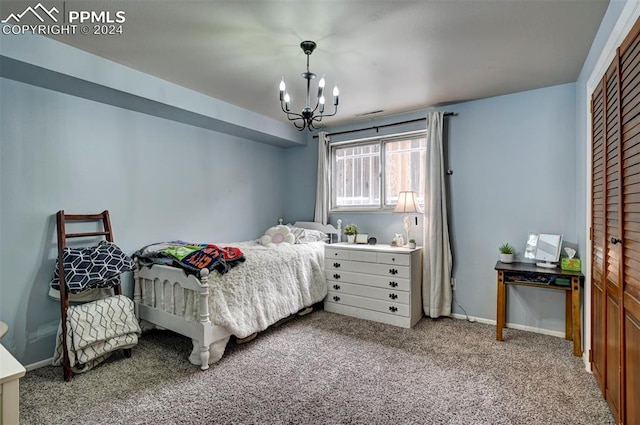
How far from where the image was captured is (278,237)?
4004 millimetres

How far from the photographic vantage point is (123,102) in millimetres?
2893

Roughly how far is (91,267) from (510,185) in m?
3.96

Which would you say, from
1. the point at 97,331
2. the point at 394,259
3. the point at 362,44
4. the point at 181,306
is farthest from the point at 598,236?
the point at 97,331

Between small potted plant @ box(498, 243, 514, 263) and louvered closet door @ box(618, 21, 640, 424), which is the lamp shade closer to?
small potted plant @ box(498, 243, 514, 263)

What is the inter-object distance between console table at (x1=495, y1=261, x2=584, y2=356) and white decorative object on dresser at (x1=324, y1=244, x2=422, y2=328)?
81 centimetres

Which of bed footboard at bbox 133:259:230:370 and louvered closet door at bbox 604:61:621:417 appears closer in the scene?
louvered closet door at bbox 604:61:621:417

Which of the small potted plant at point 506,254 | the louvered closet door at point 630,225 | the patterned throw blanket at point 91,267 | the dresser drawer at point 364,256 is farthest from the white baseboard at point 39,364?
the small potted plant at point 506,254

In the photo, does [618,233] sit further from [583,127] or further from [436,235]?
[436,235]

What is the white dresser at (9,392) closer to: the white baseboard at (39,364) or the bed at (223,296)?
the bed at (223,296)

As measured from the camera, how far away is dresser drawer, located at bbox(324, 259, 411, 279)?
3.36 meters

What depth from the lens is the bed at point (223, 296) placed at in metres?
2.47

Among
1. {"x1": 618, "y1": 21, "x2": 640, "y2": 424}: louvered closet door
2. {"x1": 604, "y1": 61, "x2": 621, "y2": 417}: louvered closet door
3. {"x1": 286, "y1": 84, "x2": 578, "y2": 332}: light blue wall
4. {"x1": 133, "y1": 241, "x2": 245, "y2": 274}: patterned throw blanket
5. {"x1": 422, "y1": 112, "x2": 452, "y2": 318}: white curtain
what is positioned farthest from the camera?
{"x1": 422, "y1": 112, "x2": 452, "y2": 318}: white curtain

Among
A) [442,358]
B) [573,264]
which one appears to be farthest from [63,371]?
[573,264]

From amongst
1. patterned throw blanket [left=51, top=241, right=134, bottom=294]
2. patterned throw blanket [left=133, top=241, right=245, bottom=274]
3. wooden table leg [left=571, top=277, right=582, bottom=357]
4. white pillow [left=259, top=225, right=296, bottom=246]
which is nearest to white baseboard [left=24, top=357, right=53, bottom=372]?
patterned throw blanket [left=51, top=241, right=134, bottom=294]
